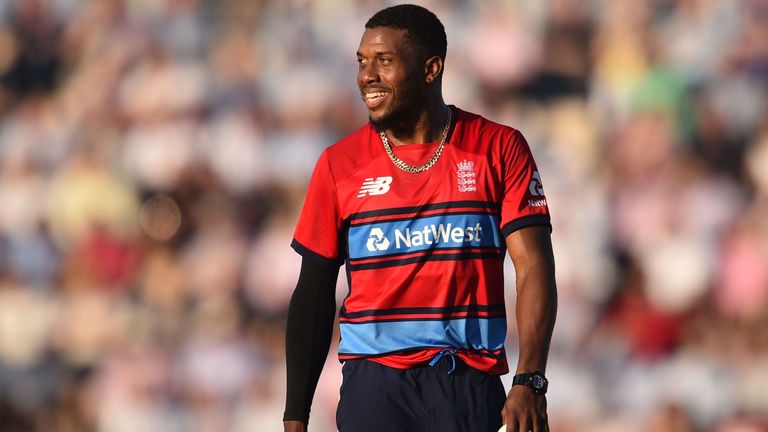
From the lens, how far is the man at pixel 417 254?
10.9 ft

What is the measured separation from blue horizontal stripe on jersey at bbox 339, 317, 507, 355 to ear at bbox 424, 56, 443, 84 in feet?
2.41

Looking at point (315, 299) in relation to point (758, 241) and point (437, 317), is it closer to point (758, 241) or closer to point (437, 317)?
point (437, 317)

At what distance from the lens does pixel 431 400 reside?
332 cm

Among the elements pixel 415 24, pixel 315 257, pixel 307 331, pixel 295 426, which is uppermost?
pixel 415 24

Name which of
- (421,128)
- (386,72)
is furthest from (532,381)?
(386,72)

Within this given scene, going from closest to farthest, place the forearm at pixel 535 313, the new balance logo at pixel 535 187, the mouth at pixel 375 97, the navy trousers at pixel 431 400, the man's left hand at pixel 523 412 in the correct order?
the man's left hand at pixel 523 412, the forearm at pixel 535 313, the navy trousers at pixel 431 400, the new balance logo at pixel 535 187, the mouth at pixel 375 97

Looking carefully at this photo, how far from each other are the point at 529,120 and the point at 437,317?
151 inches

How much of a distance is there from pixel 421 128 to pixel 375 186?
0.78 ft

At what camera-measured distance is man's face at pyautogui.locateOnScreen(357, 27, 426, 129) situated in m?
3.50

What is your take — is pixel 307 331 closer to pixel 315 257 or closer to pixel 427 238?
pixel 315 257

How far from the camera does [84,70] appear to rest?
7832 mm

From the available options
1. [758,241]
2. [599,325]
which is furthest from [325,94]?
[758,241]

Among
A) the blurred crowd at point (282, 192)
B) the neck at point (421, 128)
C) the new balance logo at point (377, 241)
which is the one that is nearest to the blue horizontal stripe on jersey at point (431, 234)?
the new balance logo at point (377, 241)

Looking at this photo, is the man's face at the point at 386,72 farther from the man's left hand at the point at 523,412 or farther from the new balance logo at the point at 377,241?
the man's left hand at the point at 523,412
